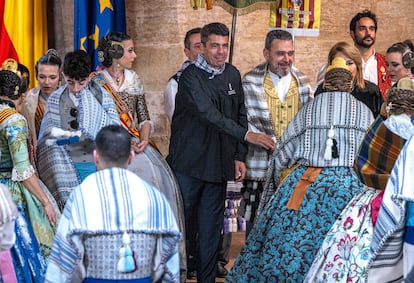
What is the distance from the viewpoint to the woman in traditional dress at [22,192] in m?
5.93

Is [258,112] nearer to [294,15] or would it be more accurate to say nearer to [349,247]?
[294,15]

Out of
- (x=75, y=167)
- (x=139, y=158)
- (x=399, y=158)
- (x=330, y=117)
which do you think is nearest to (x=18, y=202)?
(x=75, y=167)

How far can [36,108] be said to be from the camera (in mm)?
7547

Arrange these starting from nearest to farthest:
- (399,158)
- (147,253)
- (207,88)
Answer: (147,253)
(399,158)
(207,88)

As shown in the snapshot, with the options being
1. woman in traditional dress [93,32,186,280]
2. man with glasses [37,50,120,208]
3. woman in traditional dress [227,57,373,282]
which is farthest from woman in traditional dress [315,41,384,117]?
man with glasses [37,50,120,208]

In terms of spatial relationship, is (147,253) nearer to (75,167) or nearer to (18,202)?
(18,202)

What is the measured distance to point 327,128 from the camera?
250 inches

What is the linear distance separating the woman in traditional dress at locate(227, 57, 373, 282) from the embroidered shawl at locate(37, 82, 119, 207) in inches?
50.7

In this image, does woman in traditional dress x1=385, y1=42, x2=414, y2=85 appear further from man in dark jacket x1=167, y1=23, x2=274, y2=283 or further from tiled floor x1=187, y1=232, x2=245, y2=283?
tiled floor x1=187, y1=232, x2=245, y2=283

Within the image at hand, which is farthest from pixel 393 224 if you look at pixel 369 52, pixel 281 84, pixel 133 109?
pixel 369 52

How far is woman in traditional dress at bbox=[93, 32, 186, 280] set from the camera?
7.24m

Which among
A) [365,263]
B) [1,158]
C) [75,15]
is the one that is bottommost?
[365,263]

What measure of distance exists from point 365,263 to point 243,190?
1.98 meters

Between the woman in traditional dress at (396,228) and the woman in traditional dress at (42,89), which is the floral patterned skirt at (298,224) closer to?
the woman in traditional dress at (396,228)
